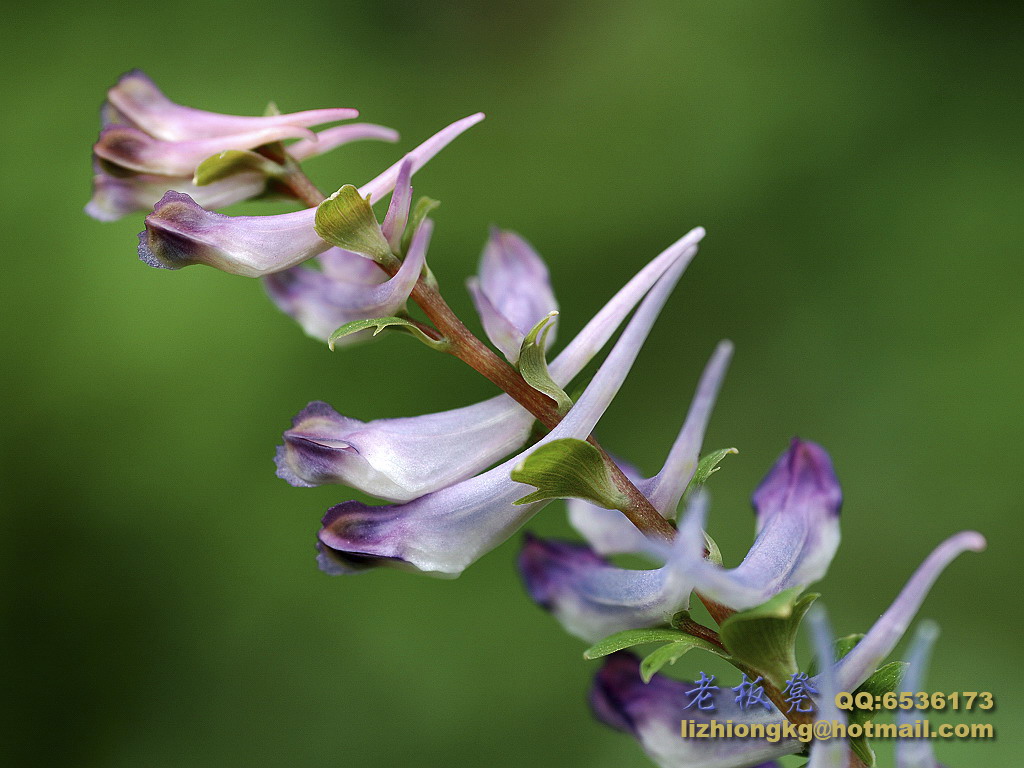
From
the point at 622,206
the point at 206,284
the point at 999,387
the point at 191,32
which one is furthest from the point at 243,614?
the point at 999,387

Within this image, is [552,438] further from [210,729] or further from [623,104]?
[623,104]

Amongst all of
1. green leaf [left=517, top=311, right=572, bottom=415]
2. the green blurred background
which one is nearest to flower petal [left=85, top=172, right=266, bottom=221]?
green leaf [left=517, top=311, right=572, bottom=415]

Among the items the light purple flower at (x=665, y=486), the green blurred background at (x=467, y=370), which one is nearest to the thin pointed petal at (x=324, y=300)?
the light purple flower at (x=665, y=486)

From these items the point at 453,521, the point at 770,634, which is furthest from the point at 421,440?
the point at 770,634

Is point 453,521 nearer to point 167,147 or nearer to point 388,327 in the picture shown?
point 388,327

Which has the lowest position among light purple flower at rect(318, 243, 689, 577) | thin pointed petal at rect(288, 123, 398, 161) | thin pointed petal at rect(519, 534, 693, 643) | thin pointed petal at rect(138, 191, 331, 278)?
thin pointed petal at rect(519, 534, 693, 643)

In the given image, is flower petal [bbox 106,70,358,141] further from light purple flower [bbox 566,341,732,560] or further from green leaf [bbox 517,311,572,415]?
light purple flower [bbox 566,341,732,560]

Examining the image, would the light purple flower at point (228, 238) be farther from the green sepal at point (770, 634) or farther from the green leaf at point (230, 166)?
the green sepal at point (770, 634)

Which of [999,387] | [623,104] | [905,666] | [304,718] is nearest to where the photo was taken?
[905,666]
